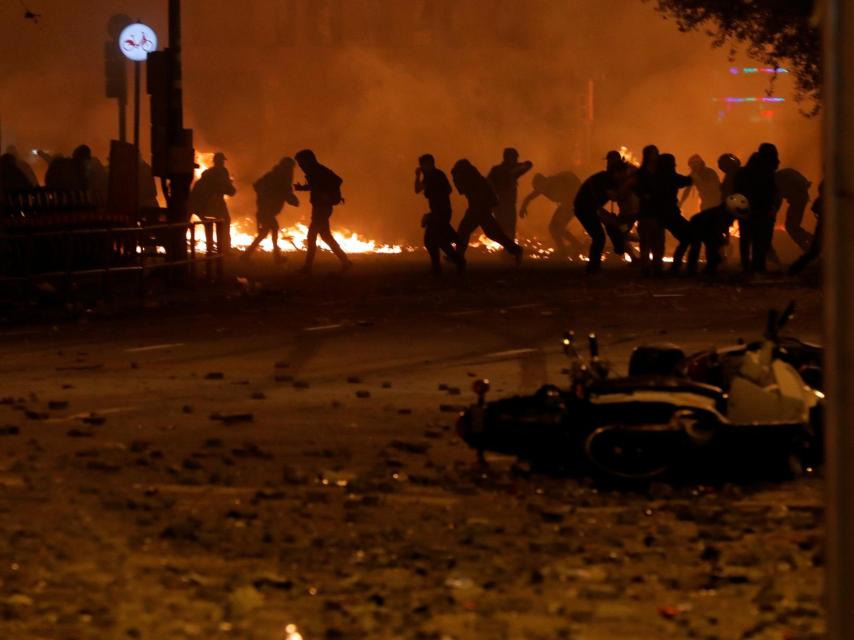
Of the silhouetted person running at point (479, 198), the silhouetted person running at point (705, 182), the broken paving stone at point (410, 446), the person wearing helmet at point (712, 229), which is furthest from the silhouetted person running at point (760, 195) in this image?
the broken paving stone at point (410, 446)

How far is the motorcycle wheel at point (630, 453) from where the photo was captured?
6.84m

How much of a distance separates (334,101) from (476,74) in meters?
4.06

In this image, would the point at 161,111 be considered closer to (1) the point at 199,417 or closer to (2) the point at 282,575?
(1) the point at 199,417

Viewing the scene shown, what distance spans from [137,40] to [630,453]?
16.3 meters

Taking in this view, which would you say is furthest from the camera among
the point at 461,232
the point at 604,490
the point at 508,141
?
the point at 508,141

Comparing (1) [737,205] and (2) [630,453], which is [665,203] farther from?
(2) [630,453]

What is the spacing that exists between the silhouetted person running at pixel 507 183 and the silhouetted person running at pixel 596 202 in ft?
9.89

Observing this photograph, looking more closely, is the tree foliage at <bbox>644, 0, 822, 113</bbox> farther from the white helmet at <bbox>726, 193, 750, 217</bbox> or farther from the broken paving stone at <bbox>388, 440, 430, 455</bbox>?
the broken paving stone at <bbox>388, 440, 430, 455</bbox>

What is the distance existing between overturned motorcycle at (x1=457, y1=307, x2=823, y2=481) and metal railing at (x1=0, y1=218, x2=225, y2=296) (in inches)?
350

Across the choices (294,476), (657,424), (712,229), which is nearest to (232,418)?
(294,476)

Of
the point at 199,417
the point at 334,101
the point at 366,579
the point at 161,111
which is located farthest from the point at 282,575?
the point at 334,101

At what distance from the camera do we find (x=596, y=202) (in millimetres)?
19938

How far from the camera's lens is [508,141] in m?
44.8

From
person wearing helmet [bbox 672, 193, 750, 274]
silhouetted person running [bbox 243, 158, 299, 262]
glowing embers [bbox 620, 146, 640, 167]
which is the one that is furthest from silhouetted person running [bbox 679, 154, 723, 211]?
silhouetted person running [bbox 243, 158, 299, 262]
